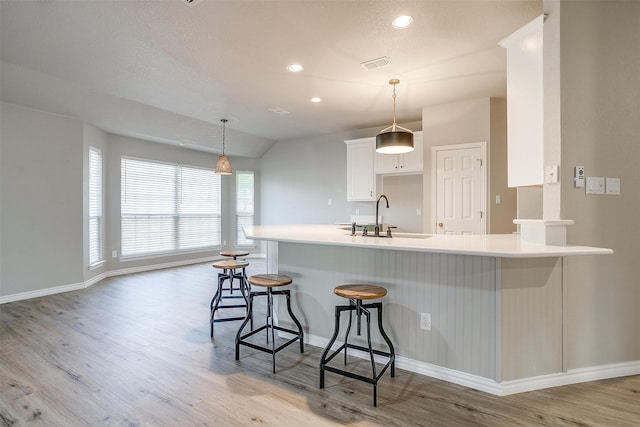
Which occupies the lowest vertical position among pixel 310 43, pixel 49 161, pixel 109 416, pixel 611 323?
pixel 109 416

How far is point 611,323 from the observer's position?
7.70ft

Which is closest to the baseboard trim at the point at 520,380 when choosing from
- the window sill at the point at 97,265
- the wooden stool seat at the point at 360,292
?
the wooden stool seat at the point at 360,292

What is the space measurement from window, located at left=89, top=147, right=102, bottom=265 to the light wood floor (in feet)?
7.45

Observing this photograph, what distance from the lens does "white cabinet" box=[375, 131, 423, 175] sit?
16.5 ft

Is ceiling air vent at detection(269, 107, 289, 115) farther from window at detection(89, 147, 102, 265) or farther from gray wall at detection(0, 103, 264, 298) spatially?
window at detection(89, 147, 102, 265)

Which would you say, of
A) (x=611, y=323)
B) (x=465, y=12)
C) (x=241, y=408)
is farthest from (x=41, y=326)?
(x=611, y=323)

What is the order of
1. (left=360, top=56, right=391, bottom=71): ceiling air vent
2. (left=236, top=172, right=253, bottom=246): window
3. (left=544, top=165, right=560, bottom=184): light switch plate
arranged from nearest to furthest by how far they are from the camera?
(left=544, top=165, right=560, bottom=184): light switch plate
(left=360, top=56, right=391, bottom=71): ceiling air vent
(left=236, top=172, right=253, bottom=246): window

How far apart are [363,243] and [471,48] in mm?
2203

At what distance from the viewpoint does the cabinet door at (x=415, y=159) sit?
5.02m

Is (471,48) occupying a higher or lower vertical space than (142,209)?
higher

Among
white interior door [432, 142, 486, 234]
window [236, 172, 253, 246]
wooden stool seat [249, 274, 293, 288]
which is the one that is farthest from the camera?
window [236, 172, 253, 246]

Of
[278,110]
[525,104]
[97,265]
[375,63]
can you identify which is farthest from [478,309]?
[97,265]

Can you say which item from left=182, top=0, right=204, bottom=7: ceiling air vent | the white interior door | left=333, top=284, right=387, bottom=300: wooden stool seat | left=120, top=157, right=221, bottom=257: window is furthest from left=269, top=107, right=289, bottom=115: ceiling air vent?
left=333, top=284, right=387, bottom=300: wooden stool seat

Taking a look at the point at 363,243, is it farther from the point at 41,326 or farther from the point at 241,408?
the point at 41,326
